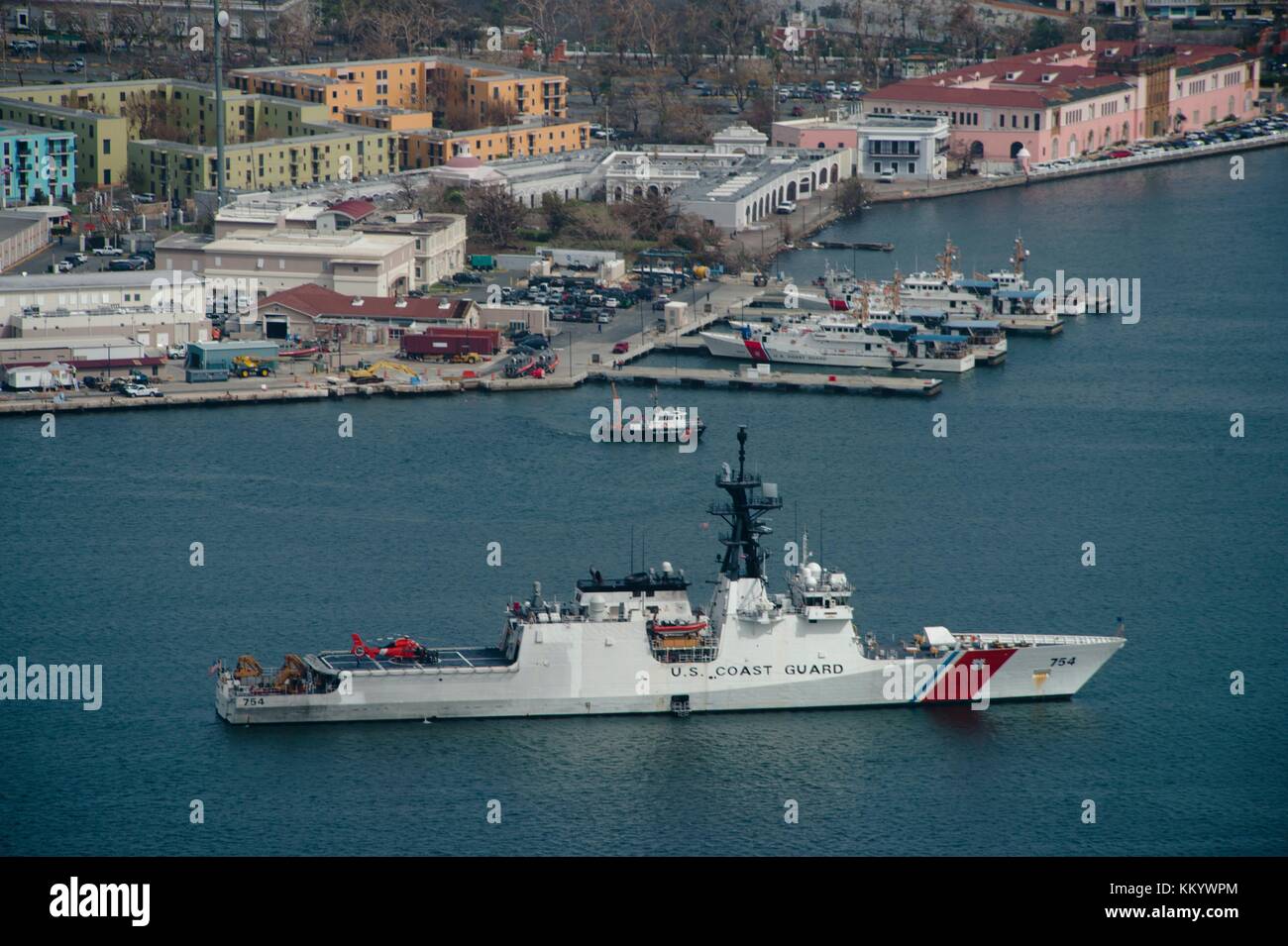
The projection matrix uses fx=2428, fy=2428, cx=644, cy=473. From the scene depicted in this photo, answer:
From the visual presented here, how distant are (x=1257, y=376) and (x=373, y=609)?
18.6m

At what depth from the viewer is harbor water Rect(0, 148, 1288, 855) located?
2078cm

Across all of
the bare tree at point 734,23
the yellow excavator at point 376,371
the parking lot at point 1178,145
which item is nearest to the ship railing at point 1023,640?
the yellow excavator at point 376,371

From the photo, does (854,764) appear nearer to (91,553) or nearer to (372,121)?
(91,553)

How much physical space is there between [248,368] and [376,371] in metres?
1.99

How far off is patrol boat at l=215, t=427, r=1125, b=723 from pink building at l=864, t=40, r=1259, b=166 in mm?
38181

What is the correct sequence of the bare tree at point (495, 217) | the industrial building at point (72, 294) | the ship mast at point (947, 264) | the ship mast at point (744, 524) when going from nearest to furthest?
1. the ship mast at point (744, 524)
2. the industrial building at point (72, 294)
3. the ship mast at point (947, 264)
4. the bare tree at point (495, 217)

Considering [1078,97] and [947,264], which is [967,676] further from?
[1078,97]

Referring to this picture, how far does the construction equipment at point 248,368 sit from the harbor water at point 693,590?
178 centimetres

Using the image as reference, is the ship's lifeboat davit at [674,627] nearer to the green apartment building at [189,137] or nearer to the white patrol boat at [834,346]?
the white patrol boat at [834,346]

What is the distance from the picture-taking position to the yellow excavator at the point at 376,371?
37594 millimetres

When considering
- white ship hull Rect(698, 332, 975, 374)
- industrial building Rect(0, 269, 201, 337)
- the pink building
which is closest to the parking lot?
the pink building

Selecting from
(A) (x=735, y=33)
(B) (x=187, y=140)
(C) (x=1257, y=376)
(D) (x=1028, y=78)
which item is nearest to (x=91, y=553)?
(C) (x=1257, y=376)

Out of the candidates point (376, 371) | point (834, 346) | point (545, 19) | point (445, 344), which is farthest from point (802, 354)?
point (545, 19)

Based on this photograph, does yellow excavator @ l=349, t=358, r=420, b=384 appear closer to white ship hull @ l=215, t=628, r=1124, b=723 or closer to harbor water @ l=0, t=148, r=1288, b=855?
harbor water @ l=0, t=148, r=1288, b=855
